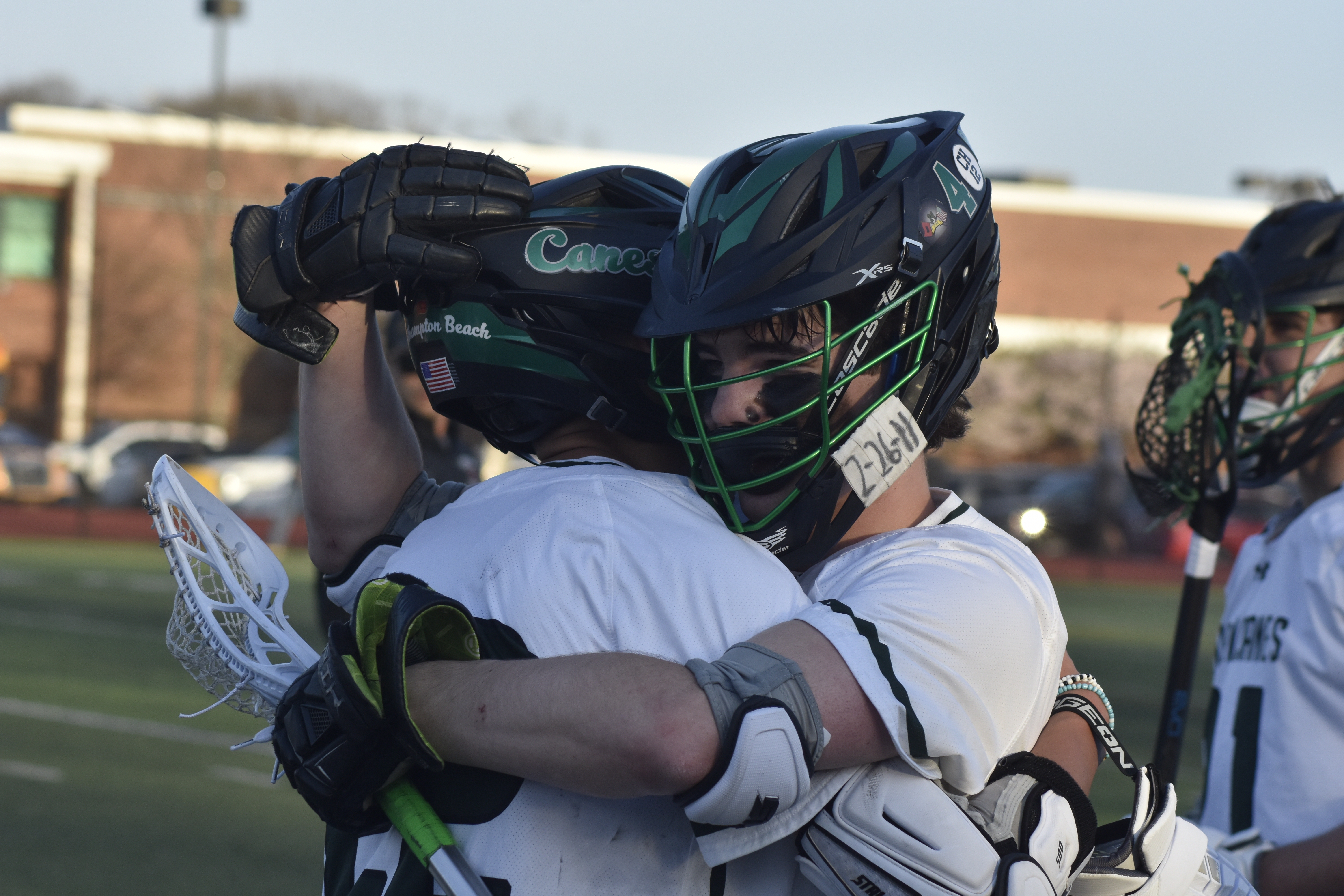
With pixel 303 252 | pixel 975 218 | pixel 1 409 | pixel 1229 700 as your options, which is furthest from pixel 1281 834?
pixel 1 409

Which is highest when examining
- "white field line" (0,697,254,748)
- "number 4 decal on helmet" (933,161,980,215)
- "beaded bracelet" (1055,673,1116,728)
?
"number 4 decal on helmet" (933,161,980,215)

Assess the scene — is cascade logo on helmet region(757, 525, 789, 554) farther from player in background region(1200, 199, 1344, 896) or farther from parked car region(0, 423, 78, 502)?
parked car region(0, 423, 78, 502)

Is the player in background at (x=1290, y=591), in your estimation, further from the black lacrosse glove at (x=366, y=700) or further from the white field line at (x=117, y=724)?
the white field line at (x=117, y=724)

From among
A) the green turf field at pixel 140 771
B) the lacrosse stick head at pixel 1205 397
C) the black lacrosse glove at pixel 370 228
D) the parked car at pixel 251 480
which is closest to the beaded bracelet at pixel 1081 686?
the black lacrosse glove at pixel 370 228

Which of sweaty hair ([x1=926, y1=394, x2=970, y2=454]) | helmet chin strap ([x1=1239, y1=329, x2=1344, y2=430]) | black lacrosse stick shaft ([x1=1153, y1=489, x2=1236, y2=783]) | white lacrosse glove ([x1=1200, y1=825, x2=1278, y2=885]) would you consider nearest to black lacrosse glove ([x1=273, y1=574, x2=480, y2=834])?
sweaty hair ([x1=926, y1=394, x2=970, y2=454])

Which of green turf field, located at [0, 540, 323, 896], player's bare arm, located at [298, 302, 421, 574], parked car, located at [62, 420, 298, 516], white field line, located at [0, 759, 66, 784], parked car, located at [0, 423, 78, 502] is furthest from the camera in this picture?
parked car, located at [0, 423, 78, 502]

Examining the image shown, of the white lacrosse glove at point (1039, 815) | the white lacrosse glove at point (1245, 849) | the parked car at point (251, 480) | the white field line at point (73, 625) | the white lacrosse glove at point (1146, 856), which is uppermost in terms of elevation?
the white lacrosse glove at point (1039, 815)

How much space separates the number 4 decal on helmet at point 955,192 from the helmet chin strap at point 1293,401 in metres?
1.58

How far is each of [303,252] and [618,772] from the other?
0.90 metres

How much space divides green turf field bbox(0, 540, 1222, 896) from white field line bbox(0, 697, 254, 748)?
0.17 ft

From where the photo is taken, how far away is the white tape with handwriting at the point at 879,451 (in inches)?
78.9

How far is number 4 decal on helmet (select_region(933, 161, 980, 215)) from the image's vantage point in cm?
216

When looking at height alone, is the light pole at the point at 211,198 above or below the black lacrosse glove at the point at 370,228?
below

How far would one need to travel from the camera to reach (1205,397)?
11.3 feet
